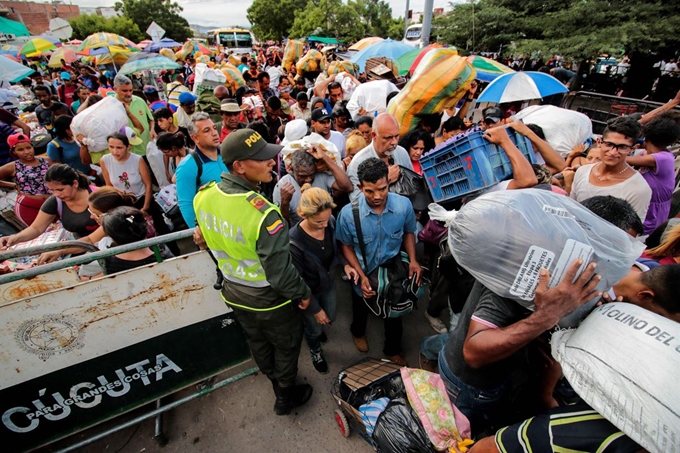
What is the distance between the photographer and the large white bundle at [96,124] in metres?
4.42

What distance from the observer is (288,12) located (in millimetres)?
46438

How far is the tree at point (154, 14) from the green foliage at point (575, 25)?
5582 cm

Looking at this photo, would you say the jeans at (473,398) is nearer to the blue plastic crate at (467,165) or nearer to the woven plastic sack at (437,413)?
the woven plastic sack at (437,413)

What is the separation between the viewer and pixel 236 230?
1.92 m

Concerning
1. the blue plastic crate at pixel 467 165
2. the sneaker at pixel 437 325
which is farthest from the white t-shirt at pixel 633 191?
the sneaker at pixel 437 325

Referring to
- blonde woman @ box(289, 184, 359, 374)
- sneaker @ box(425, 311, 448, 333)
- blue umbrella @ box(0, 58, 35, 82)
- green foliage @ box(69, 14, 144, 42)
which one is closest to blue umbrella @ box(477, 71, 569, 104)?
sneaker @ box(425, 311, 448, 333)

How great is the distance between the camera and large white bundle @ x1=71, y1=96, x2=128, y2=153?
4418 mm

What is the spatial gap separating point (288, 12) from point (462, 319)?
56040 millimetres

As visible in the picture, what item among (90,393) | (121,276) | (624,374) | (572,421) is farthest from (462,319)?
(90,393)

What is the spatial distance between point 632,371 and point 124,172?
4.86 metres

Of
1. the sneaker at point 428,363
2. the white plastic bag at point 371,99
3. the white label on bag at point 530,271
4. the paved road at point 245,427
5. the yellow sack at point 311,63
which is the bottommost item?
the paved road at point 245,427

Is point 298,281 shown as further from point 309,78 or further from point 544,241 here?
point 309,78

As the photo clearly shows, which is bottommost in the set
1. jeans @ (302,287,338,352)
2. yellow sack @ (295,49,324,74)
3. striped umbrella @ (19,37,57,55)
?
jeans @ (302,287,338,352)

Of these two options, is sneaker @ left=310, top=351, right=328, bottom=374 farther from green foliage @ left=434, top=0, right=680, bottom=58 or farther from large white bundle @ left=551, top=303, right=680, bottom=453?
green foliage @ left=434, top=0, right=680, bottom=58
